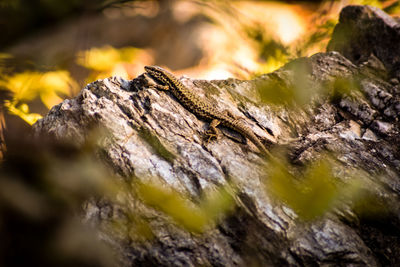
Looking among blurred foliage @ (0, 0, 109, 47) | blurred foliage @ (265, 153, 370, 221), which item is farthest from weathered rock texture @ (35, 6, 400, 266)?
blurred foliage @ (0, 0, 109, 47)

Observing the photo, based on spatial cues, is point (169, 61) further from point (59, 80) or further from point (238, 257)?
point (238, 257)

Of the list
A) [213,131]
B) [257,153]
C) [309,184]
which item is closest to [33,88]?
[213,131]

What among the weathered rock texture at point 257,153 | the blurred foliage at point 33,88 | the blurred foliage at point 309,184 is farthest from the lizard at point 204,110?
the blurred foliage at point 33,88

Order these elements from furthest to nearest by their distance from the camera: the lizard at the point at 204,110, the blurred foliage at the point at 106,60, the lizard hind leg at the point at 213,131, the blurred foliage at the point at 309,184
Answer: the blurred foliage at the point at 106,60
the lizard at the point at 204,110
the lizard hind leg at the point at 213,131
the blurred foliage at the point at 309,184

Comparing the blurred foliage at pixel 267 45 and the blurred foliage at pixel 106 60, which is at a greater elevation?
the blurred foliage at pixel 106 60

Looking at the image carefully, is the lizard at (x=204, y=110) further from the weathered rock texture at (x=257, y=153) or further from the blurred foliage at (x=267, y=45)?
the blurred foliage at (x=267, y=45)

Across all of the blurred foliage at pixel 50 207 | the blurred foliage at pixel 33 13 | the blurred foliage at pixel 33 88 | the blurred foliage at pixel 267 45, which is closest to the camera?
the blurred foliage at pixel 267 45

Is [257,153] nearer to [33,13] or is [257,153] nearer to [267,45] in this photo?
[267,45]

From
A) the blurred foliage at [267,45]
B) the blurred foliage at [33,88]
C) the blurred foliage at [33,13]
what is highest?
the blurred foliage at [33,13]

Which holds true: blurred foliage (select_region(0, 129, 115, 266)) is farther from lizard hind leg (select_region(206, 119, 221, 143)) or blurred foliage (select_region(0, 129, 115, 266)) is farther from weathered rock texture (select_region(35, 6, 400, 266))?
lizard hind leg (select_region(206, 119, 221, 143))
